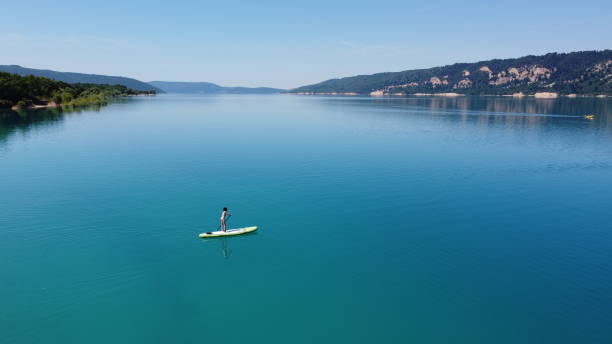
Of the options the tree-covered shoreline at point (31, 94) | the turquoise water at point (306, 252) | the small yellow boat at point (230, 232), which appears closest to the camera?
the turquoise water at point (306, 252)

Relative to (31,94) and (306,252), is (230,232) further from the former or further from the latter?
(31,94)

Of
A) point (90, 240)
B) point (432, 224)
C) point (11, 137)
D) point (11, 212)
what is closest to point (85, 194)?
point (11, 212)

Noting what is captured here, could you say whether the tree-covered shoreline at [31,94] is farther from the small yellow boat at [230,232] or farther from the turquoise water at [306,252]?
the small yellow boat at [230,232]

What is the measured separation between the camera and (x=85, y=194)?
38.9 meters

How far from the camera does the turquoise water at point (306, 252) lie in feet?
63.3

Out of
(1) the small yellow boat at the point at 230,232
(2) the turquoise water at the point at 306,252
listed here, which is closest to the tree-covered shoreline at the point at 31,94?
(2) the turquoise water at the point at 306,252

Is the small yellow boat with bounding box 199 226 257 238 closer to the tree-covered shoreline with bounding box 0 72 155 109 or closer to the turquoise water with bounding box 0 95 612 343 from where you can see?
the turquoise water with bounding box 0 95 612 343

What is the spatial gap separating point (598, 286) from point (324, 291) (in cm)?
1761

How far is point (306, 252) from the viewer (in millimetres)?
27328

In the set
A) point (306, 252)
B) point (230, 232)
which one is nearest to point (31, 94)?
point (230, 232)

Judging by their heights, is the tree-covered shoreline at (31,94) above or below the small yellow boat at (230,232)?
above

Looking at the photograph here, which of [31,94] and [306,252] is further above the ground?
[31,94]

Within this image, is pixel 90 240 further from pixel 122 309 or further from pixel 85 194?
pixel 85 194

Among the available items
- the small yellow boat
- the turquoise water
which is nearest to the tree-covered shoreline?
the turquoise water
